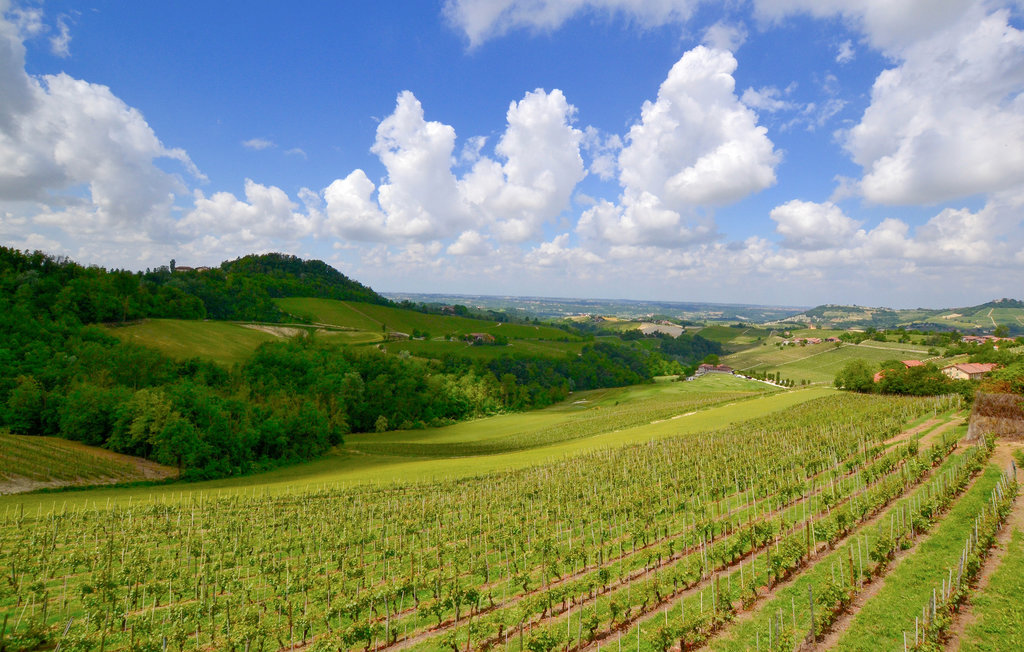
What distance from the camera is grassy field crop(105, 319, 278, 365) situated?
274 ft

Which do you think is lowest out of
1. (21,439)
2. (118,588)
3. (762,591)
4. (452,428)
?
(452,428)

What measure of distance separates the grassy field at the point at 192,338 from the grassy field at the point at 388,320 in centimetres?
4040

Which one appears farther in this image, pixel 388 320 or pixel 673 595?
pixel 388 320

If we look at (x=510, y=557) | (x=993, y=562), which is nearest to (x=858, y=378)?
(x=993, y=562)

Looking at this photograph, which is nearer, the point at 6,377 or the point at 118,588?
the point at 118,588

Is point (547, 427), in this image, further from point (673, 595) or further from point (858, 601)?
point (858, 601)

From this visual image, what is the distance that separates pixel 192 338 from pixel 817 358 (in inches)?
6787

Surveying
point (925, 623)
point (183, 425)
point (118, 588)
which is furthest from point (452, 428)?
point (925, 623)

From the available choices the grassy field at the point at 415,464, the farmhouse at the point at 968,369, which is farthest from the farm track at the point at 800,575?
the farmhouse at the point at 968,369

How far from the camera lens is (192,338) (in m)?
90.6

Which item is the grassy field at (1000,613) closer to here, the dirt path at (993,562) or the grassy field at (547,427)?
the dirt path at (993,562)

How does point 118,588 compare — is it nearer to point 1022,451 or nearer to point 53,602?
point 53,602

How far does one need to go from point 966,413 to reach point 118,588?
6791 cm

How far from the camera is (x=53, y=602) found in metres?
18.2
